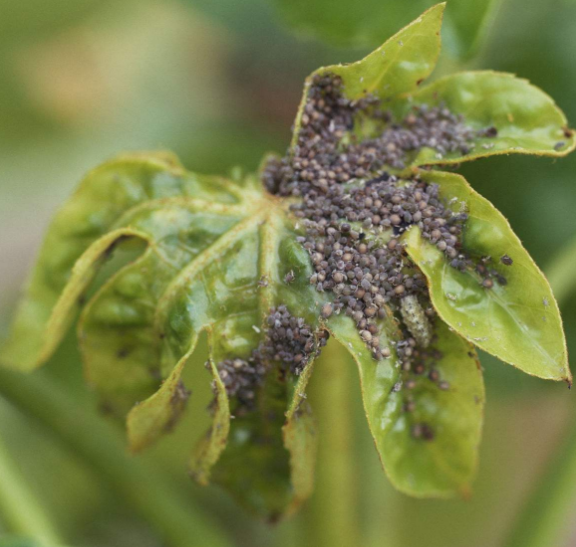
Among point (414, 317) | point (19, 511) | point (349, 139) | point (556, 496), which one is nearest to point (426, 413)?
point (414, 317)

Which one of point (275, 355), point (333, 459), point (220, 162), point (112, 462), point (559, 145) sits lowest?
point (112, 462)

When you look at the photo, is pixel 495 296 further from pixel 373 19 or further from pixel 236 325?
pixel 373 19

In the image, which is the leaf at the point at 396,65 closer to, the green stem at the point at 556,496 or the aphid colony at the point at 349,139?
the aphid colony at the point at 349,139

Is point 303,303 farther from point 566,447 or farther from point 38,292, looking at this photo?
point 566,447

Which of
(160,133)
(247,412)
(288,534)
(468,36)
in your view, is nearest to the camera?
(247,412)

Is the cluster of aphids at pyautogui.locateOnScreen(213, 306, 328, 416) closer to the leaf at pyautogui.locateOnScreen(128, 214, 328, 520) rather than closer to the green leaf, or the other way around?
the leaf at pyautogui.locateOnScreen(128, 214, 328, 520)

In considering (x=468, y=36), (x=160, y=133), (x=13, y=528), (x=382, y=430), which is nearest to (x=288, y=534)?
(x=13, y=528)
